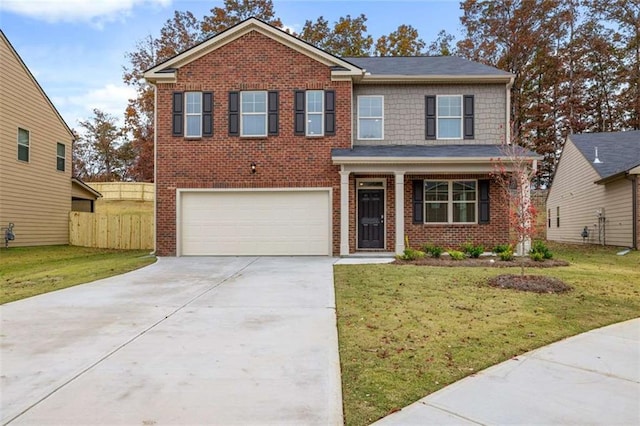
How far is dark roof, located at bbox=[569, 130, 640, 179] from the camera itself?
59.7 ft

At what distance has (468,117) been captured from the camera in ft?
47.9

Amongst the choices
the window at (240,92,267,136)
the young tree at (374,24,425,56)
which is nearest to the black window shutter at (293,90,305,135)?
the window at (240,92,267,136)

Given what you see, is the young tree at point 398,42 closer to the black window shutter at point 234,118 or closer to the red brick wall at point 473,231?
the red brick wall at point 473,231

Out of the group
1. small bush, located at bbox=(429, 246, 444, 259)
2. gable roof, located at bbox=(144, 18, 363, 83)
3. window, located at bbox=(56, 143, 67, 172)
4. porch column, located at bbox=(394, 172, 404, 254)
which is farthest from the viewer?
window, located at bbox=(56, 143, 67, 172)

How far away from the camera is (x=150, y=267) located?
11.3 m

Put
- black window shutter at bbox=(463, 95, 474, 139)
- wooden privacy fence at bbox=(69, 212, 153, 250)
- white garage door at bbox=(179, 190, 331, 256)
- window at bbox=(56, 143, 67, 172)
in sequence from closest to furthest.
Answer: white garage door at bbox=(179, 190, 331, 256), black window shutter at bbox=(463, 95, 474, 139), wooden privacy fence at bbox=(69, 212, 153, 250), window at bbox=(56, 143, 67, 172)

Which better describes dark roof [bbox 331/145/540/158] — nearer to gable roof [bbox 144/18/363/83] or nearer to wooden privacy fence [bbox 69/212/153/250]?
gable roof [bbox 144/18/363/83]

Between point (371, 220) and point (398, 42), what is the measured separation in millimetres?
18419

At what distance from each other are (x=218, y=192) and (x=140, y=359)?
1026 centimetres

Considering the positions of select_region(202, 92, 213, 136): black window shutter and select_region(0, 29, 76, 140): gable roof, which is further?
select_region(0, 29, 76, 140): gable roof

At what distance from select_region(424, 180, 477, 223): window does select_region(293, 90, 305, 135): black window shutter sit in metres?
4.24

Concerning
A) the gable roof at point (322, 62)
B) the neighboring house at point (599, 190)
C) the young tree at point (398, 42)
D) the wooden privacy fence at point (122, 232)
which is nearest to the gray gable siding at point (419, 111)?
the gable roof at point (322, 62)

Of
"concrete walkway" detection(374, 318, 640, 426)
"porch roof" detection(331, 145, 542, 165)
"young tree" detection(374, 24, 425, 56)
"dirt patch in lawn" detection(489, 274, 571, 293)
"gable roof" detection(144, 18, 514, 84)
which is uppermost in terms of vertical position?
"young tree" detection(374, 24, 425, 56)

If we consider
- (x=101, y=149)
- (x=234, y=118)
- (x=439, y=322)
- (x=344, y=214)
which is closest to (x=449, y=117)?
(x=344, y=214)
